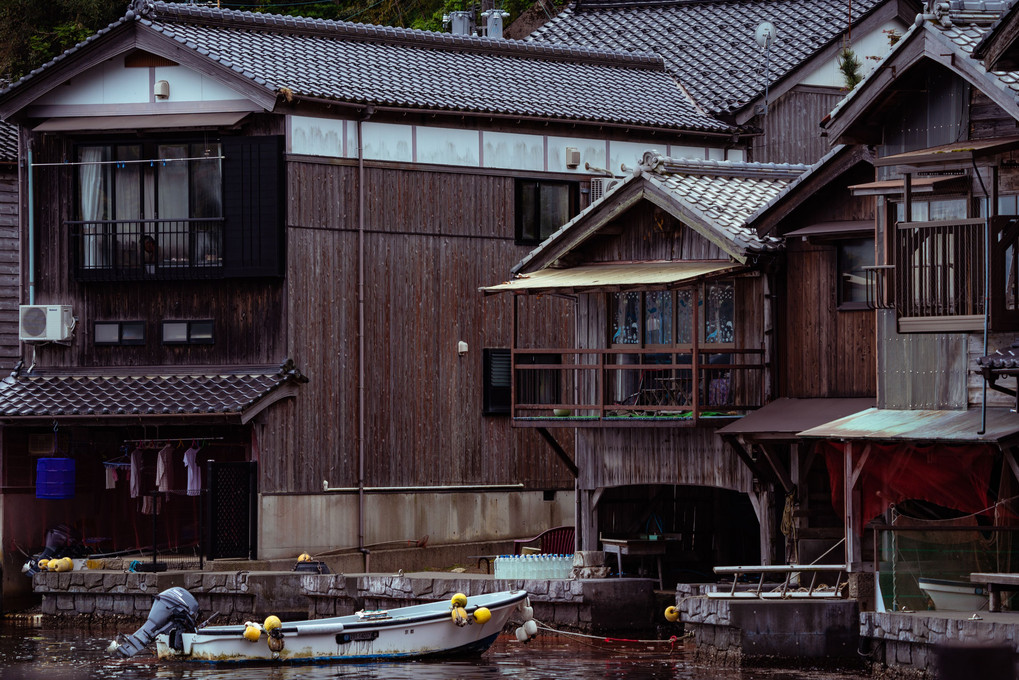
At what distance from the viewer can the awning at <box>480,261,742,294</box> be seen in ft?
91.1

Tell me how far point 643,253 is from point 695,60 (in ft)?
41.0

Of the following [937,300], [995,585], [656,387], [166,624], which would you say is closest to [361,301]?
[656,387]

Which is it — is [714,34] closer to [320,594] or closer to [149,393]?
[149,393]

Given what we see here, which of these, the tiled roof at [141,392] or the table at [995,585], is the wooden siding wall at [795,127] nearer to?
the tiled roof at [141,392]

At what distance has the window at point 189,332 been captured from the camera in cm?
3359

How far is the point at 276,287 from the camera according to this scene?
3306cm

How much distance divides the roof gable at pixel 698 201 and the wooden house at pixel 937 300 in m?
3.96


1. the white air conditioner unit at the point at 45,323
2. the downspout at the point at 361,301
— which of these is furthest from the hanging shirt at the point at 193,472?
the white air conditioner unit at the point at 45,323

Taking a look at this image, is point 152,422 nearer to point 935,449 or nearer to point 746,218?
point 746,218

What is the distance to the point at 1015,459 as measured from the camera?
20.7 m

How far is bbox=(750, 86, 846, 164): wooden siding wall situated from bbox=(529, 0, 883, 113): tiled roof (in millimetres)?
795

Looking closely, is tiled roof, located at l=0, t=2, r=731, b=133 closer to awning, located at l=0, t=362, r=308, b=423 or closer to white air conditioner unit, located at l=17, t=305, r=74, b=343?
white air conditioner unit, located at l=17, t=305, r=74, b=343

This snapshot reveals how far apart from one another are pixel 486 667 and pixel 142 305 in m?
13.4

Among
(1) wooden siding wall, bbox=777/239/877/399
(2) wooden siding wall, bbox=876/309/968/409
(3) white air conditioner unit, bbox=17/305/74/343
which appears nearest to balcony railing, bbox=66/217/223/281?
(3) white air conditioner unit, bbox=17/305/74/343
